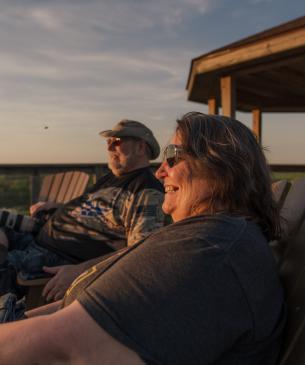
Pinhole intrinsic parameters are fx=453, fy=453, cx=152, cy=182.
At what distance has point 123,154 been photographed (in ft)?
9.71

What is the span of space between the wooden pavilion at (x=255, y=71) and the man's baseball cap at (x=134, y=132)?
1.78 m

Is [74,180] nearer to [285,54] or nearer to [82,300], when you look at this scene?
[285,54]

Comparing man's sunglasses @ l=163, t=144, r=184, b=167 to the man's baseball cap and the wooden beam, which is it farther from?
the wooden beam

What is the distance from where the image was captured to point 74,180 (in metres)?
4.18

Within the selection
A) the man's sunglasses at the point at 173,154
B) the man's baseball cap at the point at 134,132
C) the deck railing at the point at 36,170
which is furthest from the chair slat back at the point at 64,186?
the man's sunglasses at the point at 173,154

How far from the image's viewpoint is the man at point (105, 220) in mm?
2527

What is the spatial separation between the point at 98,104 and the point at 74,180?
5912 millimetres

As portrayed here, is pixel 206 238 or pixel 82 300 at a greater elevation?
pixel 206 238

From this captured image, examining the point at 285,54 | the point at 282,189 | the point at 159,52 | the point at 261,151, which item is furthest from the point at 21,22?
the point at 261,151

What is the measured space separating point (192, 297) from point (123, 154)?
2.05 m

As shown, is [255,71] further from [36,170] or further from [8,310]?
[8,310]

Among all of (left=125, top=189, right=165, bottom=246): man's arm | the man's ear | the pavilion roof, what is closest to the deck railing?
the pavilion roof

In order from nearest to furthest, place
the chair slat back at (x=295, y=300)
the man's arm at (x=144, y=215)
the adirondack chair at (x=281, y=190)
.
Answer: the chair slat back at (x=295, y=300), the adirondack chair at (x=281, y=190), the man's arm at (x=144, y=215)

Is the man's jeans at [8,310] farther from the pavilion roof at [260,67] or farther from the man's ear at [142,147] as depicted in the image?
the pavilion roof at [260,67]
